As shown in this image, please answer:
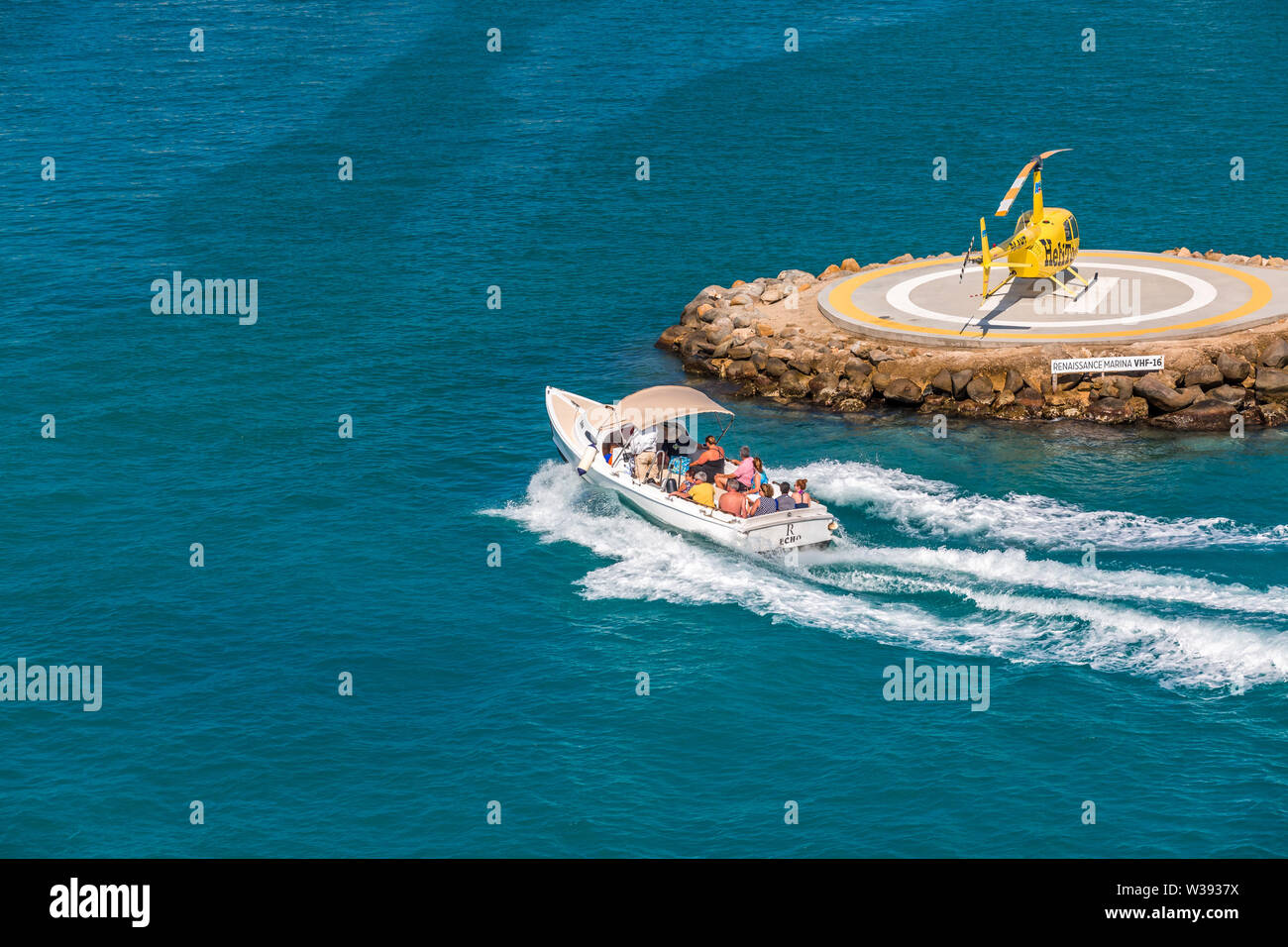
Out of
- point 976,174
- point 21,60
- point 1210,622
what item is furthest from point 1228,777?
point 21,60

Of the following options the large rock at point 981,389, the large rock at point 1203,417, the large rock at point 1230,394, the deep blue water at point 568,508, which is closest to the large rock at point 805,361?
the deep blue water at point 568,508

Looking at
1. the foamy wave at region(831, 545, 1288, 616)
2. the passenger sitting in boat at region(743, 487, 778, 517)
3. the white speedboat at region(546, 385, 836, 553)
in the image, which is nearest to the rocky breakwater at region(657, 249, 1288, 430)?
the white speedboat at region(546, 385, 836, 553)

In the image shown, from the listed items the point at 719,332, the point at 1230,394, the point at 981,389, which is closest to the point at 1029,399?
the point at 981,389

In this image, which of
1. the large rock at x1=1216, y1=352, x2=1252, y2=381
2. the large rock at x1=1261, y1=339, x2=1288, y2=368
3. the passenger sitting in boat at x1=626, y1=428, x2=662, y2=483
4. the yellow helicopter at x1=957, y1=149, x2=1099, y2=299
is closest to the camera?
the passenger sitting in boat at x1=626, y1=428, x2=662, y2=483

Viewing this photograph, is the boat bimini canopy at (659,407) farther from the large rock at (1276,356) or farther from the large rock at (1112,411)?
the large rock at (1276,356)

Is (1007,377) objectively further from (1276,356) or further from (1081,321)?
(1276,356)

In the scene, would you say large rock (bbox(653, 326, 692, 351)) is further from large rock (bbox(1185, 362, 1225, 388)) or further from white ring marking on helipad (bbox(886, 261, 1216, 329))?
large rock (bbox(1185, 362, 1225, 388))
